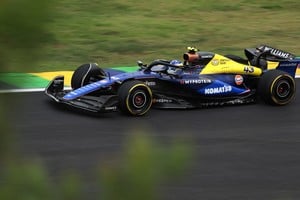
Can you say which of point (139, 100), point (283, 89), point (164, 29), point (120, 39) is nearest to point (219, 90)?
point (283, 89)

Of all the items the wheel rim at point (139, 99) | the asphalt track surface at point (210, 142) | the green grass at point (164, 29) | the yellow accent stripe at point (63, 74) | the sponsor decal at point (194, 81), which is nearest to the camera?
the asphalt track surface at point (210, 142)

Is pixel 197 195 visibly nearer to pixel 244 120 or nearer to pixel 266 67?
pixel 244 120

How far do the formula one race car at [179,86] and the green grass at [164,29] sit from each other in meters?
2.51

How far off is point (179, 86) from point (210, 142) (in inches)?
62.2

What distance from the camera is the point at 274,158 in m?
6.22

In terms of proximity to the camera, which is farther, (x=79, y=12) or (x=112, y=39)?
(x=79, y=12)

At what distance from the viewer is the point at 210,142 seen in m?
6.79

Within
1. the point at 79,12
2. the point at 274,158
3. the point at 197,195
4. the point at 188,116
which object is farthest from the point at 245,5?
the point at 197,195

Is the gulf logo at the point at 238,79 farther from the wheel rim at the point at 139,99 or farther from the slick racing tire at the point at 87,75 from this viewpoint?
the slick racing tire at the point at 87,75

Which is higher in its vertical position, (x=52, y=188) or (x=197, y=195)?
(x=52, y=188)

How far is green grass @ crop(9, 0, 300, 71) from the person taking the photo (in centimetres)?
1329

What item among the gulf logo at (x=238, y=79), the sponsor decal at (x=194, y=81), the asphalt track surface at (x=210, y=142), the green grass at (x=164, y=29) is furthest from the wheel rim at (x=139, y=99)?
the green grass at (x=164, y=29)

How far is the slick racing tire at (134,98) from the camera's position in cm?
768

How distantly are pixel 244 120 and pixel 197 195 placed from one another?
9.50ft
